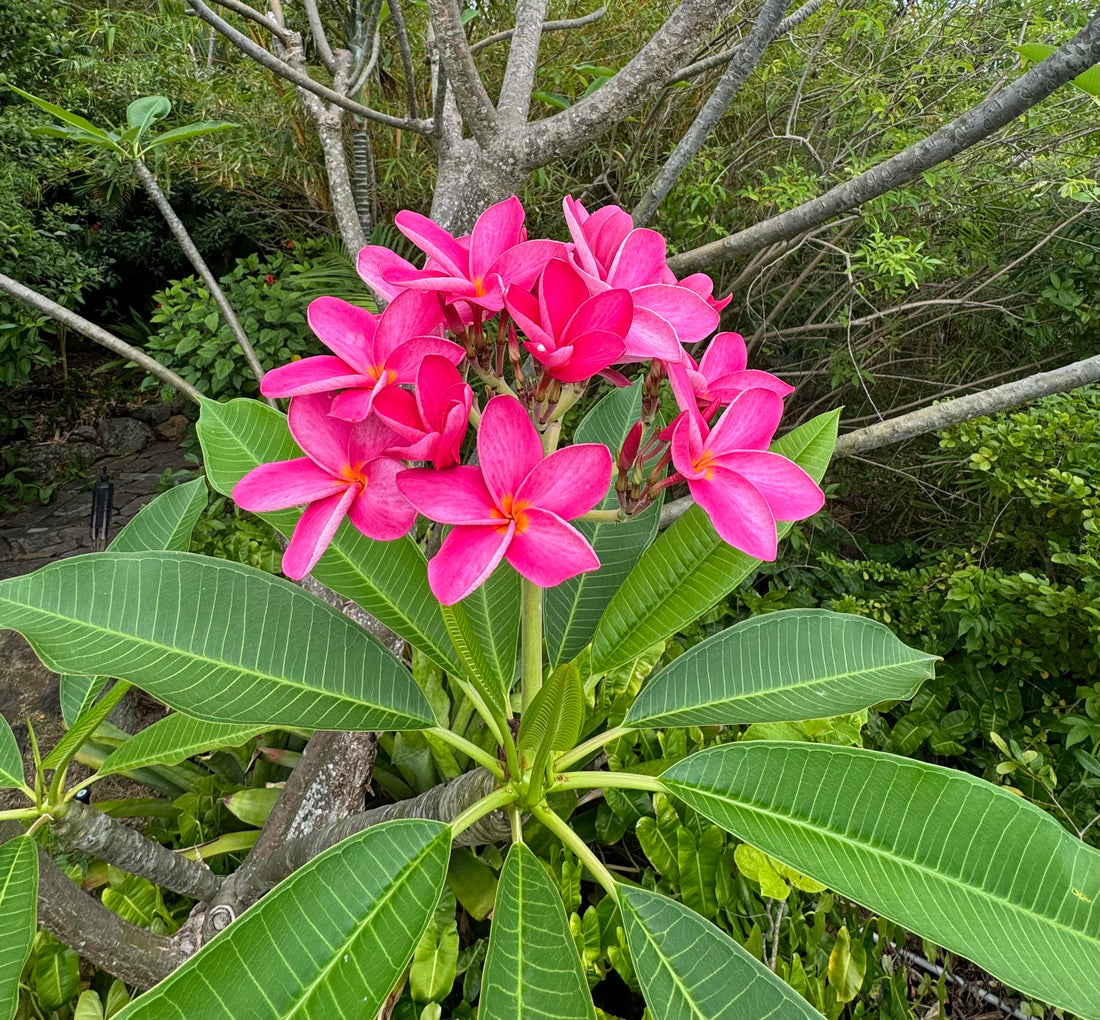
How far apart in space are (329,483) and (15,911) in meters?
0.57

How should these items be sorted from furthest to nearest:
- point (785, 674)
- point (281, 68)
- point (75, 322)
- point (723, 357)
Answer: point (75, 322) → point (281, 68) → point (785, 674) → point (723, 357)

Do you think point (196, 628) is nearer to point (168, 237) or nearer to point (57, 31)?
point (57, 31)

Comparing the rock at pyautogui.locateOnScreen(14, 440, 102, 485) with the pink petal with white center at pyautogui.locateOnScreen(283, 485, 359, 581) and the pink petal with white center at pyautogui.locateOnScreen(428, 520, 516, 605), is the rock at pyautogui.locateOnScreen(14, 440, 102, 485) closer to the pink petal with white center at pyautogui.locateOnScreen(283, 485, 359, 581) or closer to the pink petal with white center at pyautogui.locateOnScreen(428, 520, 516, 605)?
the pink petal with white center at pyautogui.locateOnScreen(283, 485, 359, 581)

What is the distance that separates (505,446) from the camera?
0.49 m

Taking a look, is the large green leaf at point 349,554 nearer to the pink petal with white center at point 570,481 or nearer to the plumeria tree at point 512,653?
the plumeria tree at point 512,653

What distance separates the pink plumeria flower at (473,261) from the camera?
1.83 ft

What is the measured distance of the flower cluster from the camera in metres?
0.49

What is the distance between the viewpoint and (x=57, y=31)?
3830mm

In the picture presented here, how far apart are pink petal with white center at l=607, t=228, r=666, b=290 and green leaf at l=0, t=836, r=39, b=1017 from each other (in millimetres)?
846

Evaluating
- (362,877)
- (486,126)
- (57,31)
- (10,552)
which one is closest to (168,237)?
(57,31)

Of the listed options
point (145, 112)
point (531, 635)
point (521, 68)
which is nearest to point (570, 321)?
point (531, 635)

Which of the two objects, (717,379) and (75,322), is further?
(75,322)

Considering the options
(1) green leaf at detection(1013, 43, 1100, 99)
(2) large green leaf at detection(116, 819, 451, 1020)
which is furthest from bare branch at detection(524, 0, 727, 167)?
(2) large green leaf at detection(116, 819, 451, 1020)

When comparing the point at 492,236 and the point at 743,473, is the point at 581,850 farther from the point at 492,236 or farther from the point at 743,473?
the point at 492,236
